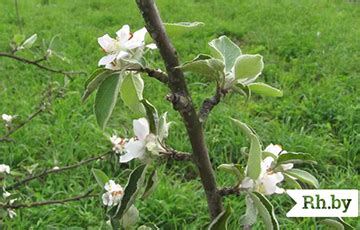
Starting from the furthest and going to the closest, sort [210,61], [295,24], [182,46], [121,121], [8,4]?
[8,4] → [295,24] → [182,46] → [121,121] → [210,61]

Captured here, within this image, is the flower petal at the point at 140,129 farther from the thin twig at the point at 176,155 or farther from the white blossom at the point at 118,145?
the white blossom at the point at 118,145

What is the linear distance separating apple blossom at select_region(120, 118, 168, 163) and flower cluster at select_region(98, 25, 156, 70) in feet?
0.24

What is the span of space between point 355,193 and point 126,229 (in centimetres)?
33

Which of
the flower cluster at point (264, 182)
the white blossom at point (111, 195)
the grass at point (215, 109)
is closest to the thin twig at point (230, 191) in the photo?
the flower cluster at point (264, 182)

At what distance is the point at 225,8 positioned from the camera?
14.8ft

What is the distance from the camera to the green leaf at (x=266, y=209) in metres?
0.57

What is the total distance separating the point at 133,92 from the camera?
0.62 meters

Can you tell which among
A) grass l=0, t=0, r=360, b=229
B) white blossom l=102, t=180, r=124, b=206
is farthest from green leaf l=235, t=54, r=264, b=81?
grass l=0, t=0, r=360, b=229

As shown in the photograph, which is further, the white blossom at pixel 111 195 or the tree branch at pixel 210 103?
the white blossom at pixel 111 195

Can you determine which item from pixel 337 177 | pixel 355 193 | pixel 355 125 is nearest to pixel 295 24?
pixel 355 125

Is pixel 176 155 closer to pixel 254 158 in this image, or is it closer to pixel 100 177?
pixel 254 158

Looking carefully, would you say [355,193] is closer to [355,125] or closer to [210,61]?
[210,61]

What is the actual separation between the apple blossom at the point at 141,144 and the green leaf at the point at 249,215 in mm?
115

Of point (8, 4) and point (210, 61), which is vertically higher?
point (210, 61)
